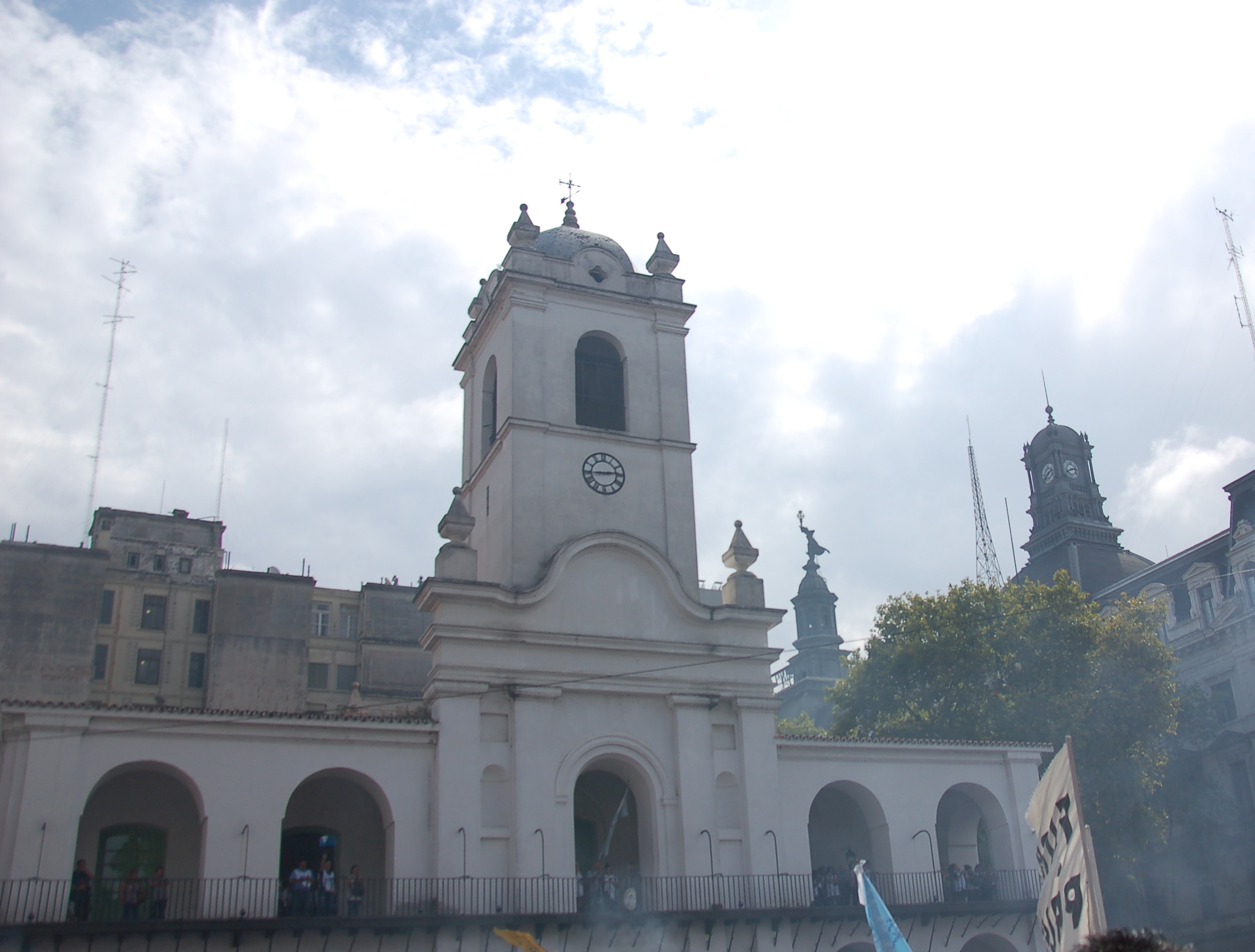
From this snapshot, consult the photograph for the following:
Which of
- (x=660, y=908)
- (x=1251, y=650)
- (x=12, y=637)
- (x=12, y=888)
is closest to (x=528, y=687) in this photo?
(x=660, y=908)

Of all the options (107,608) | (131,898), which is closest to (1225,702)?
(131,898)

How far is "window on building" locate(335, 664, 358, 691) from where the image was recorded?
54094mm

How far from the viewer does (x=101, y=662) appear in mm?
50219

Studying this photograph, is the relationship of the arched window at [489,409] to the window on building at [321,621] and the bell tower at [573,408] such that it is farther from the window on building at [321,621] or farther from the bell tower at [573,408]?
the window on building at [321,621]

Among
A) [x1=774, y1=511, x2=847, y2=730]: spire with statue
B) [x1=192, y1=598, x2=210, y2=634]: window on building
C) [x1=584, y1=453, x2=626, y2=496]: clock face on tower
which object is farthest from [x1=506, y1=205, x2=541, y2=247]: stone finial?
[x1=774, y1=511, x2=847, y2=730]: spire with statue

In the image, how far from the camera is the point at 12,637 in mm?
44125

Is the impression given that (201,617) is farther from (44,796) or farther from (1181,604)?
(1181,604)

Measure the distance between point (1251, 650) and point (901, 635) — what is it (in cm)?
1485

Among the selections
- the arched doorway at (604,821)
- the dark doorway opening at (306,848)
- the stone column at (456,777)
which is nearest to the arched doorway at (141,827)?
the dark doorway opening at (306,848)

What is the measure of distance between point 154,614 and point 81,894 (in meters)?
32.9

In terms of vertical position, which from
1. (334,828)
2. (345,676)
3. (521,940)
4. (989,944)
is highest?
(345,676)

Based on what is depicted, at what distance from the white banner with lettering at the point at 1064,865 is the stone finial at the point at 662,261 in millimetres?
23886

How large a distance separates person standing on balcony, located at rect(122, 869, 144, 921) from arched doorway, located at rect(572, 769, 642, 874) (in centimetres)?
976

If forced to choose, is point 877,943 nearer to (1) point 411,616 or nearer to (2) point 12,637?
(2) point 12,637
